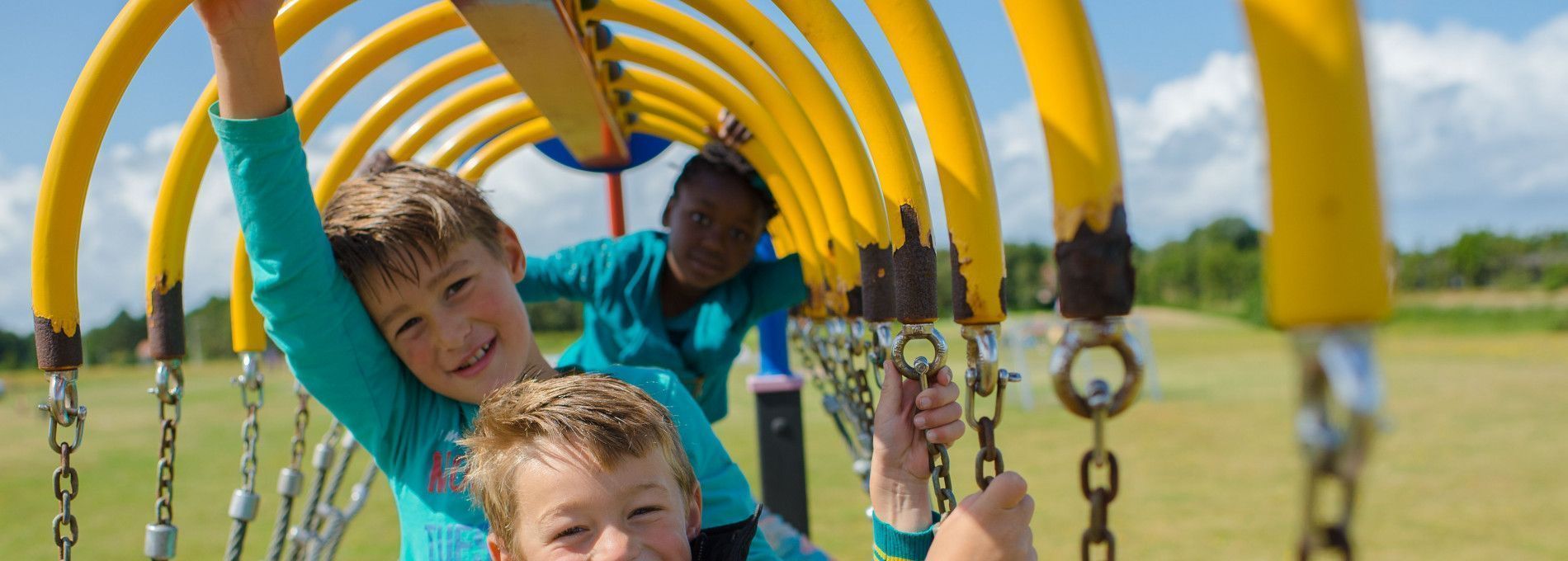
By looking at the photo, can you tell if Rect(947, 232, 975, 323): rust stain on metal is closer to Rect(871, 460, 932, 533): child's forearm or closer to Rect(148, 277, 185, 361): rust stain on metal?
Rect(871, 460, 932, 533): child's forearm

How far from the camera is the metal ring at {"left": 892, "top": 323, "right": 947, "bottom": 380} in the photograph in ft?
3.73

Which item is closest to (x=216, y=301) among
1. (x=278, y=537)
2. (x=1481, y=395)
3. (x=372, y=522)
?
(x=372, y=522)

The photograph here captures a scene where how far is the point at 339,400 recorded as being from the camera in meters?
1.55

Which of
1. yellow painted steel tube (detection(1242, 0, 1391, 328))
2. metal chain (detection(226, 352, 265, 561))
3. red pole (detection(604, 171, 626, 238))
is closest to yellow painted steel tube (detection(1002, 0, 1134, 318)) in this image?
yellow painted steel tube (detection(1242, 0, 1391, 328))

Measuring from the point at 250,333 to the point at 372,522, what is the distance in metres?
6.27

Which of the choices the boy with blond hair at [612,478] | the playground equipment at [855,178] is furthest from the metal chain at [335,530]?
the boy with blond hair at [612,478]

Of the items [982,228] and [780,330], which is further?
[780,330]

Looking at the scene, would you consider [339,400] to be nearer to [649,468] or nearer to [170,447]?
[170,447]

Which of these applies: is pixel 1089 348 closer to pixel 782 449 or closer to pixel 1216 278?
pixel 782 449

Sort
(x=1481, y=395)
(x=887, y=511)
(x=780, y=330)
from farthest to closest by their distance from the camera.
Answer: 1. (x=1481, y=395)
2. (x=780, y=330)
3. (x=887, y=511)

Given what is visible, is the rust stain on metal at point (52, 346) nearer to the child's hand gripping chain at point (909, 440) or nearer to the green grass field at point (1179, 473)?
the child's hand gripping chain at point (909, 440)

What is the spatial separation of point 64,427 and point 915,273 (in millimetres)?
1107

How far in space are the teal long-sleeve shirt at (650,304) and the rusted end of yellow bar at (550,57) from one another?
0.46 m

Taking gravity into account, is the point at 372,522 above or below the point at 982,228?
below
